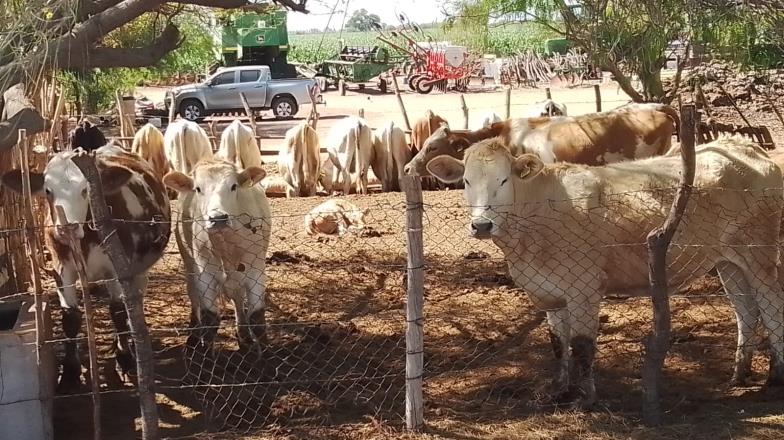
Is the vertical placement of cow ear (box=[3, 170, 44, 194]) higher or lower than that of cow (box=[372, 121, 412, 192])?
higher

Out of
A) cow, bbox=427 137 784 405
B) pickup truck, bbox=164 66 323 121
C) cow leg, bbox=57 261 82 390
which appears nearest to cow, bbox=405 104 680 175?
cow, bbox=427 137 784 405

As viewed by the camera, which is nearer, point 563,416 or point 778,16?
point 563,416

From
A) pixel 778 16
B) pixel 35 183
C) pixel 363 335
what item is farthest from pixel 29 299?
pixel 778 16

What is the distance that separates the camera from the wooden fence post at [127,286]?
5.00 metres

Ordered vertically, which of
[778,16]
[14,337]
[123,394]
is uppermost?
[778,16]

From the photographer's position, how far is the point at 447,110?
3200cm

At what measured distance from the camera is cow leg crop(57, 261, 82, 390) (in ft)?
22.1

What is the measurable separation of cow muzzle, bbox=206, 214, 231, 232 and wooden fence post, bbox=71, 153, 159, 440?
128 centimetres

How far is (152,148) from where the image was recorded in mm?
16453

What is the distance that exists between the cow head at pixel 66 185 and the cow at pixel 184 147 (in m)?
9.42

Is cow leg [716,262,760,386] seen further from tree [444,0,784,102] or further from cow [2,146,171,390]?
cow [2,146,171,390]

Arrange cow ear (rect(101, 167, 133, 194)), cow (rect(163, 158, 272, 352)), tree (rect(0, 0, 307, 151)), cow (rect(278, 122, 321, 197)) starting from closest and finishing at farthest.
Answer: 1. tree (rect(0, 0, 307, 151))
2. cow ear (rect(101, 167, 133, 194))
3. cow (rect(163, 158, 272, 352))
4. cow (rect(278, 122, 321, 197))

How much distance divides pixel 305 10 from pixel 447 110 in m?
25.3

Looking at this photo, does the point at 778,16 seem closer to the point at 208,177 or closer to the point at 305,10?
the point at 305,10
